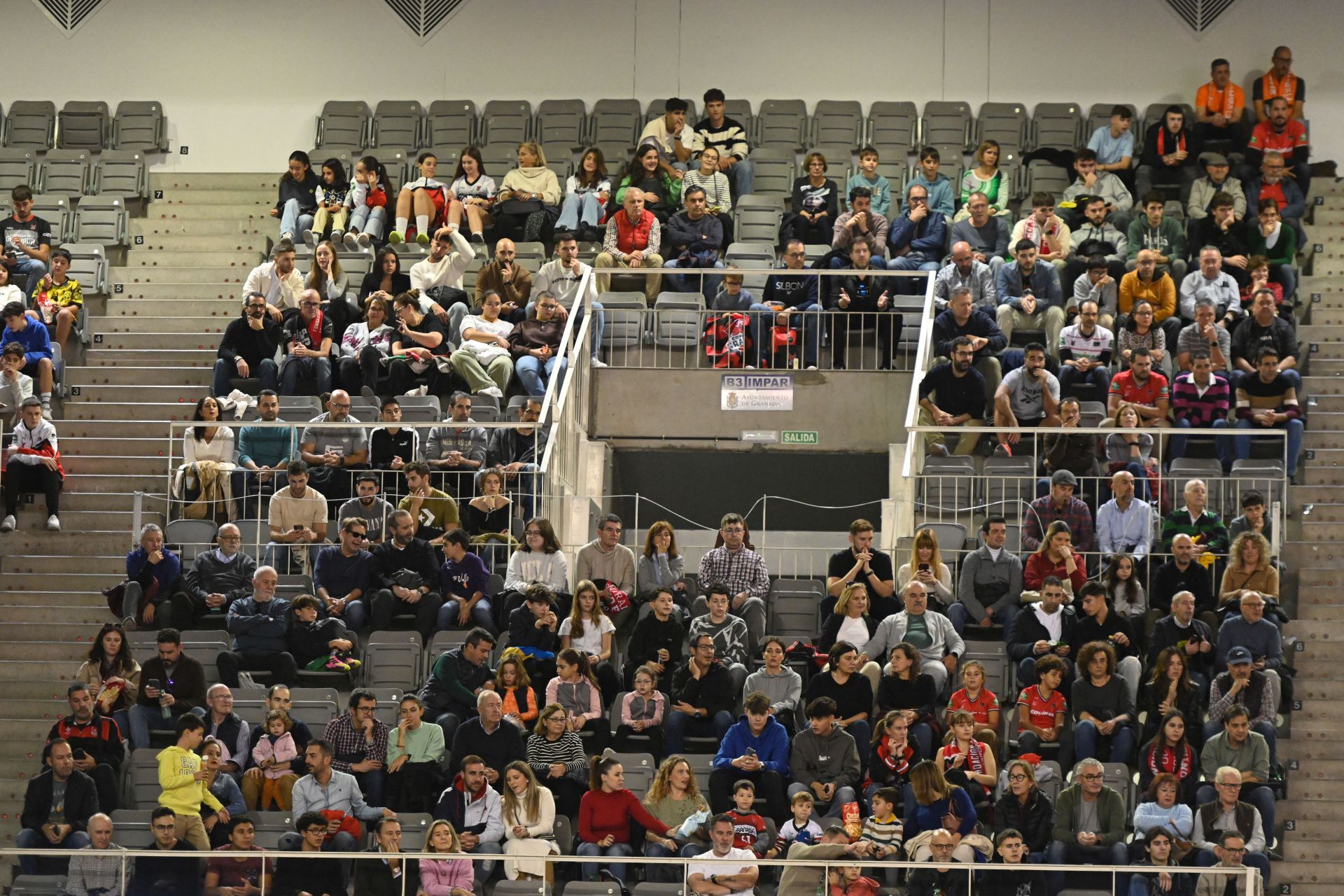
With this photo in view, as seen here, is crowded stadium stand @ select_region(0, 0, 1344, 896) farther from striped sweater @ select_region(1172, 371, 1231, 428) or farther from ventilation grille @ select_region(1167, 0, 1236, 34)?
ventilation grille @ select_region(1167, 0, 1236, 34)

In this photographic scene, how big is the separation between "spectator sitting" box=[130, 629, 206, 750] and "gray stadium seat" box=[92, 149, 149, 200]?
7608mm

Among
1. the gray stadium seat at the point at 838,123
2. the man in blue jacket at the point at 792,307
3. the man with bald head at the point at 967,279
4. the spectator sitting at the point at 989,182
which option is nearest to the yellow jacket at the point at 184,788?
the man in blue jacket at the point at 792,307

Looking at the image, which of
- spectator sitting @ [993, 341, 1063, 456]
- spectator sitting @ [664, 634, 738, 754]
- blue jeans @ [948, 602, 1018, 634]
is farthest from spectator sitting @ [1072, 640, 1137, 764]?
spectator sitting @ [993, 341, 1063, 456]

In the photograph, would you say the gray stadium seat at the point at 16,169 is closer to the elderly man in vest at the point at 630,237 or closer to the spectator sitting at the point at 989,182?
the elderly man in vest at the point at 630,237

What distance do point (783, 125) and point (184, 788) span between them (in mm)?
9792

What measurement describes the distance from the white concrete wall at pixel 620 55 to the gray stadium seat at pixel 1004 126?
45 cm

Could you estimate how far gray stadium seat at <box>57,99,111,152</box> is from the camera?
64.4 feet

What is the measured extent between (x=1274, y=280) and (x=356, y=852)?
8852 millimetres

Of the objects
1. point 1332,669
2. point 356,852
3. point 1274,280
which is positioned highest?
point 1274,280

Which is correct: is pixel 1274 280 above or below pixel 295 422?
above

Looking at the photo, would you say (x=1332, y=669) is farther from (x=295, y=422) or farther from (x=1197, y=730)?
(x=295, y=422)

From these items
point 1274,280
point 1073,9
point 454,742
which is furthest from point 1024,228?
point 454,742

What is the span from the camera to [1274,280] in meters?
16.1

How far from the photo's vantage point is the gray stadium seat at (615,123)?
1931 cm
